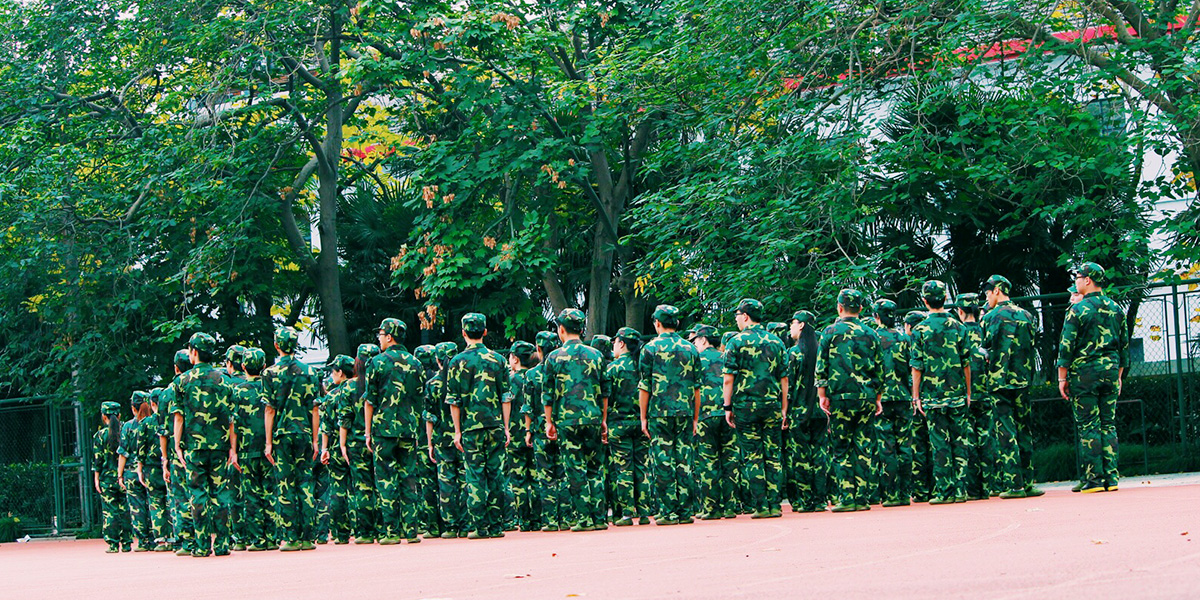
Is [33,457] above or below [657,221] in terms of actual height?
below

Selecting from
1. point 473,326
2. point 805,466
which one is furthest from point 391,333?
point 805,466

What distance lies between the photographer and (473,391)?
1241 cm

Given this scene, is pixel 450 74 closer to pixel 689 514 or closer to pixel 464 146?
pixel 464 146

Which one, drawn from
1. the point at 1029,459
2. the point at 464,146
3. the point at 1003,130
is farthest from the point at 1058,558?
the point at 464,146

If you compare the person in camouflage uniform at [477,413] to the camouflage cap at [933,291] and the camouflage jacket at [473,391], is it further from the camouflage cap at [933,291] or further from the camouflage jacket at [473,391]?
the camouflage cap at [933,291]

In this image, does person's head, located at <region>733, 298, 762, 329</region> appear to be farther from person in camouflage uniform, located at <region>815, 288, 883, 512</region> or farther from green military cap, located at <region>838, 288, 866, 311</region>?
green military cap, located at <region>838, 288, 866, 311</region>

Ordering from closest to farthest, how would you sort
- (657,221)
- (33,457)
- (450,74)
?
(657,221) < (450,74) < (33,457)

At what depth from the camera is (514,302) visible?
24.5 meters

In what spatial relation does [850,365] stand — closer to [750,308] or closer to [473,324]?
[750,308]

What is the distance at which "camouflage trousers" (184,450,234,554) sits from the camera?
12492mm

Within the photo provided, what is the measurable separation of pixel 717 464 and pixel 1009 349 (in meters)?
2.88

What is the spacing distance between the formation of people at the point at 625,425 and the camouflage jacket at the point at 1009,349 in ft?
0.06

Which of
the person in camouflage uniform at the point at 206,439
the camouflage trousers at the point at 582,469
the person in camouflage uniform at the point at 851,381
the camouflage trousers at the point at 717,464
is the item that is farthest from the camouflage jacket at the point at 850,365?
the person in camouflage uniform at the point at 206,439

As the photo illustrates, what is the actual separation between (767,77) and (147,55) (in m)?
9.26
